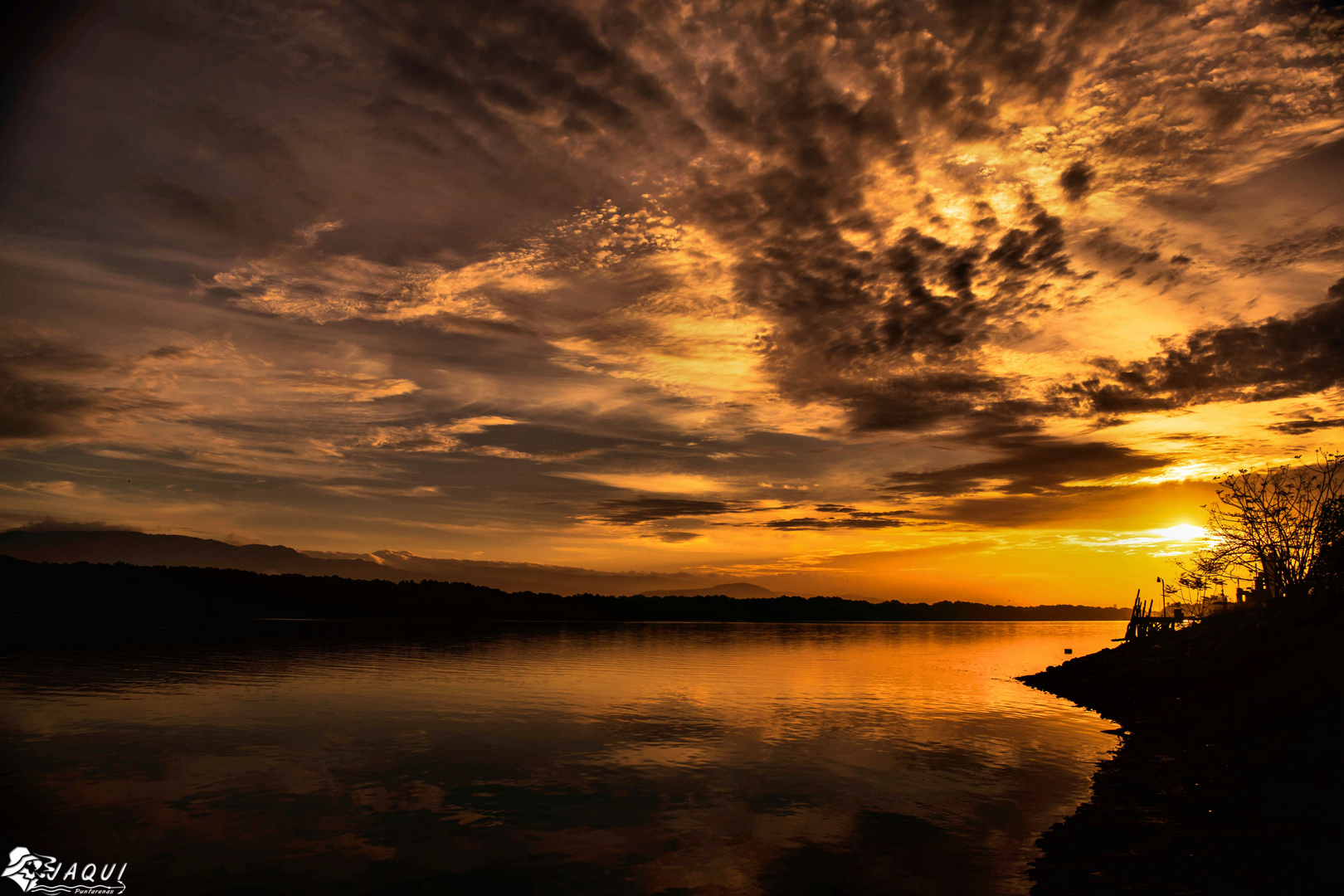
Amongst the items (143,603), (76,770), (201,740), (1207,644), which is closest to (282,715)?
(201,740)

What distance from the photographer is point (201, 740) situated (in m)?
32.7

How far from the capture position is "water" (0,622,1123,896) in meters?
18.1

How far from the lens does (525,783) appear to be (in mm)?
26703

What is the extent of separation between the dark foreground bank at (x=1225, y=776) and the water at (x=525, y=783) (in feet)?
5.88

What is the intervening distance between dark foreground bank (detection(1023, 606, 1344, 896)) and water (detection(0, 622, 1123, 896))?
179 cm

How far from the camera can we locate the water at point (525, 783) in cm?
1809

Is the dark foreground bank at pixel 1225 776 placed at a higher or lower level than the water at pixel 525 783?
higher

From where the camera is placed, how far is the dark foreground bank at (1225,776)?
55.9 ft

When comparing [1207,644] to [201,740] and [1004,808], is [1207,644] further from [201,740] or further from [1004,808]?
[201,740]

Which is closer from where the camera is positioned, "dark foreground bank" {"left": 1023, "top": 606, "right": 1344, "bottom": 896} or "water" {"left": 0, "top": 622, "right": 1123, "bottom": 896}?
"dark foreground bank" {"left": 1023, "top": 606, "right": 1344, "bottom": 896}

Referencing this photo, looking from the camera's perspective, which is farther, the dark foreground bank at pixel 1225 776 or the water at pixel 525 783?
the water at pixel 525 783

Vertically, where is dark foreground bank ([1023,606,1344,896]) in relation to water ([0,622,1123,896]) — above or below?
above

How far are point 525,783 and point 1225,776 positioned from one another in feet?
84.3

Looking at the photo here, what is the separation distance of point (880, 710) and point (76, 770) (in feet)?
143
